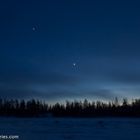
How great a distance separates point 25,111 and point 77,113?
25.0 metres

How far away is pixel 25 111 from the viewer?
559 ft
